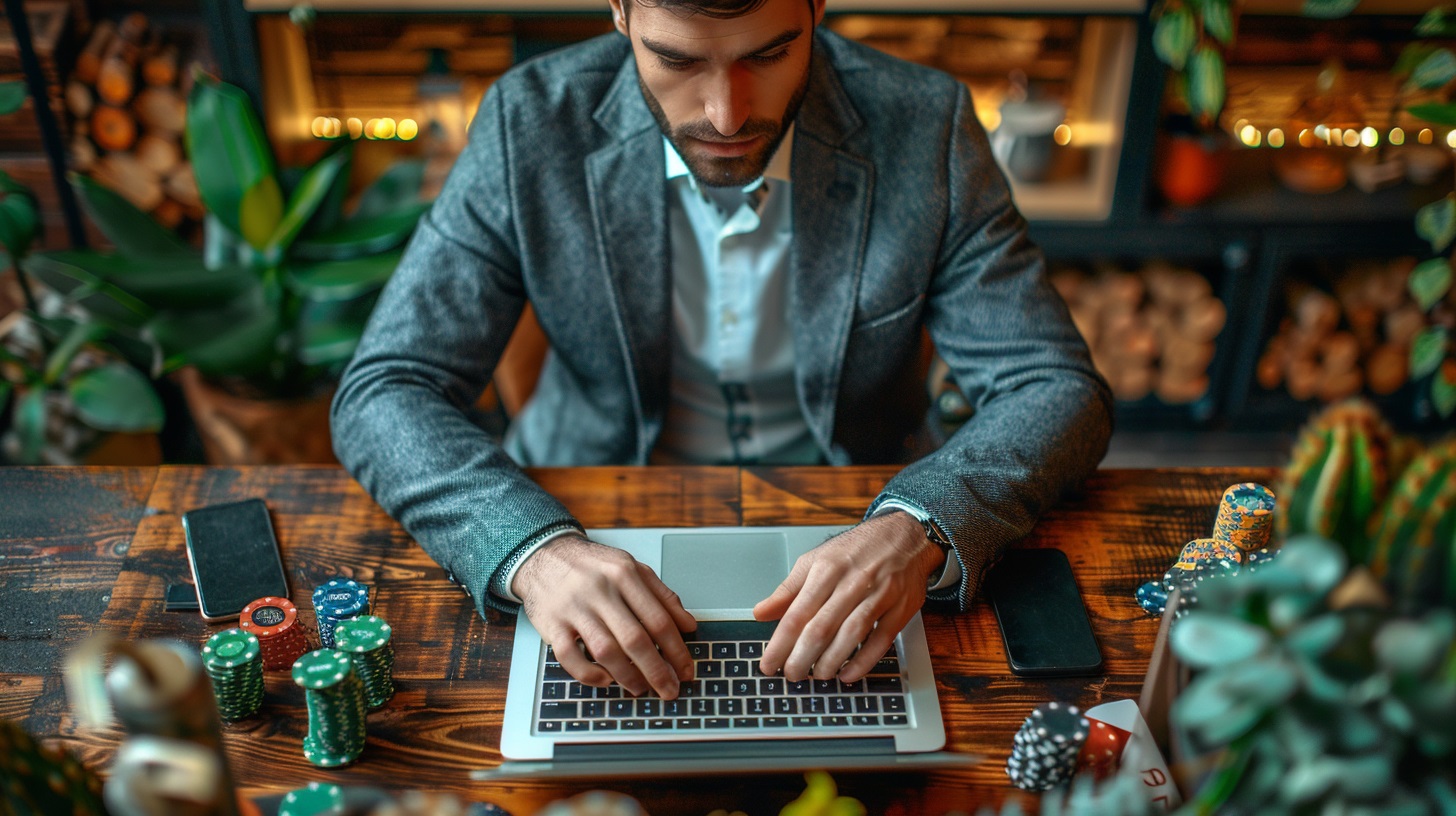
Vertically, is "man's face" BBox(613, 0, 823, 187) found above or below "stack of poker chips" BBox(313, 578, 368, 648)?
above

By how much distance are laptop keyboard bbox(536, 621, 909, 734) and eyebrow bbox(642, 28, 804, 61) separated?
2.00ft

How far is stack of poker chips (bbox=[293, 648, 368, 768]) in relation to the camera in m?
0.85

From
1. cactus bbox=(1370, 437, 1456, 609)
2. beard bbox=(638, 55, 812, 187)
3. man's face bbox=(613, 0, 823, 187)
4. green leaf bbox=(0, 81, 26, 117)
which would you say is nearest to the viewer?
cactus bbox=(1370, 437, 1456, 609)

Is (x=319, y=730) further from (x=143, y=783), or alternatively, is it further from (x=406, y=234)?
(x=406, y=234)

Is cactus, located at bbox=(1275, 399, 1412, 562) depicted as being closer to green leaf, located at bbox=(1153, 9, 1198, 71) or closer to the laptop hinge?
the laptop hinge

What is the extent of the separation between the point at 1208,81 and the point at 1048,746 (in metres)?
1.61

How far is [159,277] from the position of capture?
1.87 meters

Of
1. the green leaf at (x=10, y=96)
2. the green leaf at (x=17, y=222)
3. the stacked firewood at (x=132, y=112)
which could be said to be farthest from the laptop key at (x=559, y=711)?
the stacked firewood at (x=132, y=112)

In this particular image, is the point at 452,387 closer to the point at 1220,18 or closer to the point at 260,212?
the point at 260,212

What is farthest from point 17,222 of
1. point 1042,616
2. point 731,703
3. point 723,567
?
point 1042,616

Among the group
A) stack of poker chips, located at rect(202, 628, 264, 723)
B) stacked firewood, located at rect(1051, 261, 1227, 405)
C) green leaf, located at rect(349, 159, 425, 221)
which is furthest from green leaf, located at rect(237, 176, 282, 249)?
stacked firewood, located at rect(1051, 261, 1227, 405)

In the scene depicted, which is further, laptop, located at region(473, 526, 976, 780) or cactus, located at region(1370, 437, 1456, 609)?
laptop, located at region(473, 526, 976, 780)

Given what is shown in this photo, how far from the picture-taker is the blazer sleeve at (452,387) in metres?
1.08

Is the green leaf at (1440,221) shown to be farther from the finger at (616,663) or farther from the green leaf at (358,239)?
the green leaf at (358,239)
